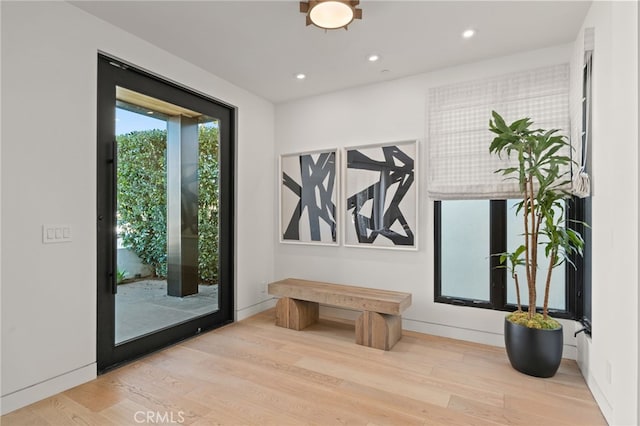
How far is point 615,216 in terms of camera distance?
1.72 meters

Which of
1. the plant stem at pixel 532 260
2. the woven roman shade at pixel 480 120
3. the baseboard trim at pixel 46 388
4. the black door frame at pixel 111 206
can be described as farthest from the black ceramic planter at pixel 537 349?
the baseboard trim at pixel 46 388

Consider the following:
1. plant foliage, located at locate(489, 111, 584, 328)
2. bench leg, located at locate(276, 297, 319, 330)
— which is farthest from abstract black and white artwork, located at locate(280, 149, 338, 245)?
plant foliage, located at locate(489, 111, 584, 328)

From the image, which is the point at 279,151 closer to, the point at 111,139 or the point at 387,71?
the point at 387,71

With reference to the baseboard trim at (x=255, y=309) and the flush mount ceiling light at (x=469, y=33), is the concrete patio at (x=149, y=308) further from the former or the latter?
the flush mount ceiling light at (x=469, y=33)

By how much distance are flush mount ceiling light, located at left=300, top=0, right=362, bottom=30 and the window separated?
1943 millimetres

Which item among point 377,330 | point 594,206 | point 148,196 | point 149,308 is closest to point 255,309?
point 149,308

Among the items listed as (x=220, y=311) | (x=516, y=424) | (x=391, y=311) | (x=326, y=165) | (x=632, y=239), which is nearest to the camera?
(x=632, y=239)

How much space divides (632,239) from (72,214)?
10.7ft

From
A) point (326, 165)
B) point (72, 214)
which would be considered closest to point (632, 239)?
point (326, 165)

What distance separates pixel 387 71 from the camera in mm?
3357

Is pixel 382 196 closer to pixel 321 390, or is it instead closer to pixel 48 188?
pixel 321 390

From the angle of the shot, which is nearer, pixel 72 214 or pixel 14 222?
pixel 14 222

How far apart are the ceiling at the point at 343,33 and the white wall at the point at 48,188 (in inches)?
13.7

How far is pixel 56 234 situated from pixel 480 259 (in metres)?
3.48
